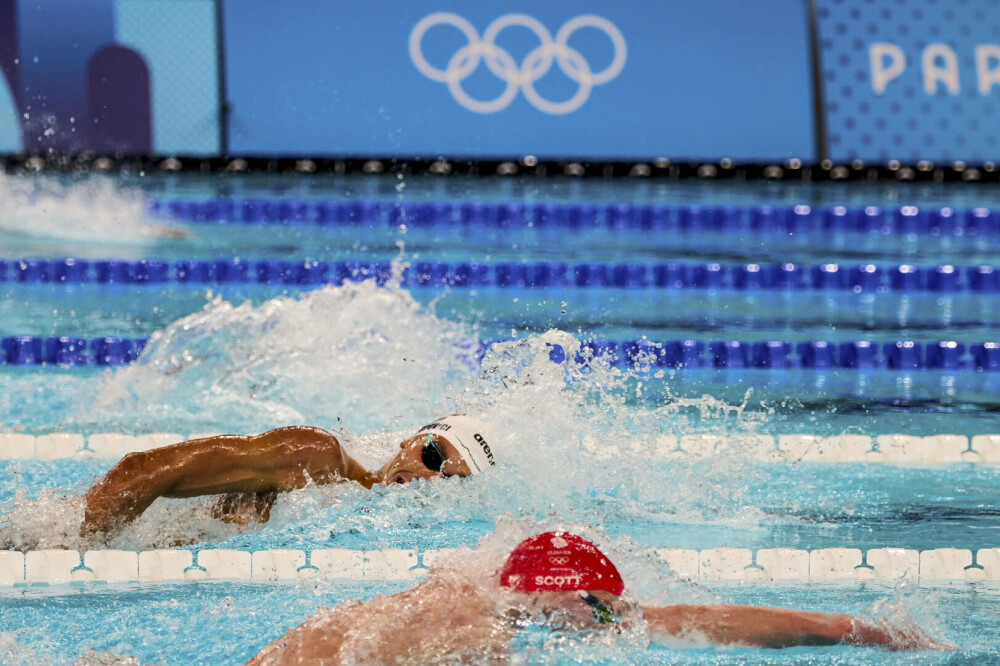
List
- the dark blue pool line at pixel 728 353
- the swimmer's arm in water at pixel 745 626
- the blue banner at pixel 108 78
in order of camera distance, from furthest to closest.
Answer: the blue banner at pixel 108 78, the dark blue pool line at pixel 728 353, the swimmer's arm in water at pixel 745 626

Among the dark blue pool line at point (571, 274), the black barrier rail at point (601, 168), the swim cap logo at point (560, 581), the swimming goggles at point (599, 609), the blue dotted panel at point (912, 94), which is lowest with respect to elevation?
the swimming goggles at point (599, 609)

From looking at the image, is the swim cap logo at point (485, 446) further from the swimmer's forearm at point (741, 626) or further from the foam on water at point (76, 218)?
the foam on water at point (76, 218)

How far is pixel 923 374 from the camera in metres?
4.98

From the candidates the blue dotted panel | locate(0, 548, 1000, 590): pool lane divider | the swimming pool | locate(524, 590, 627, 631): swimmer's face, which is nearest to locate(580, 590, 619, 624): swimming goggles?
locate(524, 590, 627, 631): swimmer's face

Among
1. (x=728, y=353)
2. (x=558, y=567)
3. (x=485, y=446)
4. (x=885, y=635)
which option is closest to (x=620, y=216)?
(x=728, y=353)

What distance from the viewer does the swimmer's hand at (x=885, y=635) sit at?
2324mm

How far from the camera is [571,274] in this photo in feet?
19.1

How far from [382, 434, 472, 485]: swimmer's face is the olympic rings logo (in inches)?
203

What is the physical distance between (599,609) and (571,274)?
12.3ft

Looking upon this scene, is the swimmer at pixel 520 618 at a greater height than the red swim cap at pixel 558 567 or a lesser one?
lesser

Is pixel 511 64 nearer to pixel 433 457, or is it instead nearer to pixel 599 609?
pixel 433 457

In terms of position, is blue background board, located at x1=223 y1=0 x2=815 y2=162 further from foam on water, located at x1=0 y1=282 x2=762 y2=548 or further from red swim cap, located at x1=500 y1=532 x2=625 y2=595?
red swim cap, located at x1=500 y1=532 x2=625 y2=595

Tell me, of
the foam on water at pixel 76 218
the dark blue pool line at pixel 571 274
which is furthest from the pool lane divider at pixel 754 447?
the foam on water at pixel 76 218

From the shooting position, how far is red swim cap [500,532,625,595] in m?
2.17
